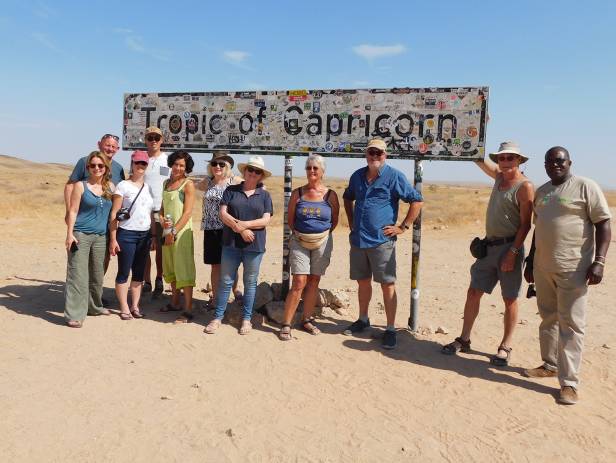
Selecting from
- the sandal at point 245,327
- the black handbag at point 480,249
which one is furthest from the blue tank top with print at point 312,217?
the black handbag at point 480,249

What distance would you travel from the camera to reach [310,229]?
214 inches

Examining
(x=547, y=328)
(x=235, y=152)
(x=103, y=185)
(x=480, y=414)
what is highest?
(x=235, y=152)

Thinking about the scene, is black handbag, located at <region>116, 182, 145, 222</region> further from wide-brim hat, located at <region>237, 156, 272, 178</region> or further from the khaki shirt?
the khaki shirt

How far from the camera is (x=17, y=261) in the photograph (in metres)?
9.71

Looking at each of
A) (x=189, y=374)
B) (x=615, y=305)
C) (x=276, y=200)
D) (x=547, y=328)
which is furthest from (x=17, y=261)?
(x=276, y=200)

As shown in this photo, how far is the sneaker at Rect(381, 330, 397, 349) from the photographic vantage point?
541cm

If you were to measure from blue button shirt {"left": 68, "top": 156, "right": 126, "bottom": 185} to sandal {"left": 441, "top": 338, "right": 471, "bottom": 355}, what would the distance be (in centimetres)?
433

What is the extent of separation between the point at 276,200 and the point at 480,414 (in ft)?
69.3

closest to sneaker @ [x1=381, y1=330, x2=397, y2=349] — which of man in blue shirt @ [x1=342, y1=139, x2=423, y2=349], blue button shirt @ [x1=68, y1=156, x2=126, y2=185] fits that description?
man in blue shirt @ [x1=342, y1=139, x2=423, y2=349]

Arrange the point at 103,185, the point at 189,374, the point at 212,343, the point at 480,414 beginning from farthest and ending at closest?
the point at 103,185, the point at 212,343, the point at 189,374, the point at 480,414

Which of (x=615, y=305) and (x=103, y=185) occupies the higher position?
(x=103, y=185)

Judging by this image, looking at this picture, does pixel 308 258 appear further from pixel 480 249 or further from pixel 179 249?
pixel 480 249

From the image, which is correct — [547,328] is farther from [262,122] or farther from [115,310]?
[115,310]

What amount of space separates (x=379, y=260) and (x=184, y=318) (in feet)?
7.81
